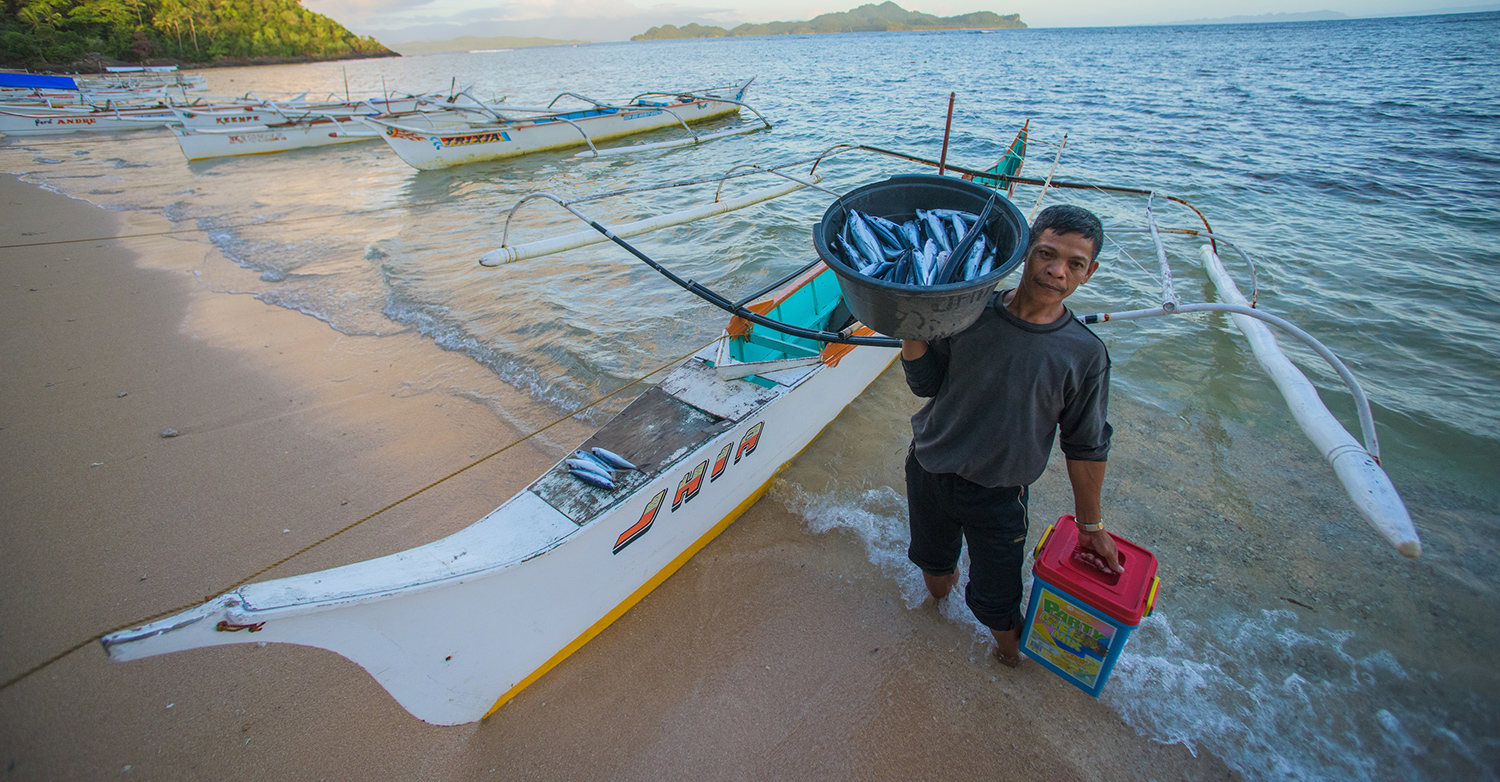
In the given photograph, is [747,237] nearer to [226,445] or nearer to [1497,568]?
[226,445]

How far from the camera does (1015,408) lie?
200 centimetres

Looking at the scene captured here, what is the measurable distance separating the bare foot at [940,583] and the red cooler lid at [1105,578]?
2.05 feet

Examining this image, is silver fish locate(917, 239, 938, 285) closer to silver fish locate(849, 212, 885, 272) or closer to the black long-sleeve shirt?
silver fish locate(849, 212, 885, 272)

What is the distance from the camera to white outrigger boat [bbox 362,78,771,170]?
1401 cm

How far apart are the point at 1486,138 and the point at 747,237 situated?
17.1 meters

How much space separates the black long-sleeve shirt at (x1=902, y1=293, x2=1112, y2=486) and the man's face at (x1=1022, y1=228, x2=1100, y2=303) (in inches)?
4.2

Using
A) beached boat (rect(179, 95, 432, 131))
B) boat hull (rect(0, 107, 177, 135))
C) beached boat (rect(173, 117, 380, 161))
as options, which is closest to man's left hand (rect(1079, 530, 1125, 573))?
beached boat (rect(179, 95, 432, 131))

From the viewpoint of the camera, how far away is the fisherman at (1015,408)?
1.89m

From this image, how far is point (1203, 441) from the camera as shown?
4.65 metres

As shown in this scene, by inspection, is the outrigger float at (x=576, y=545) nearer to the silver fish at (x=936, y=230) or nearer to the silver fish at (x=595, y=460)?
the silver fish at (x=595, y=460)

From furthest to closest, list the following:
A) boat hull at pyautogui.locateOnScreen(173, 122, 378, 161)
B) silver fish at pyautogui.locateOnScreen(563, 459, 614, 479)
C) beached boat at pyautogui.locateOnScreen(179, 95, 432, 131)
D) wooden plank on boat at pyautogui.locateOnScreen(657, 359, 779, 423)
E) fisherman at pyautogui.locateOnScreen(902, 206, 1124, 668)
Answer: beached boat at pyautogui.locateOnScreen(179, 95, 432, 131)
boat hull at pyautogui.locateOnScreen(173, 122, 378, 161)
wooden plank on boat at pyautogui.locateOnScreen(657, 359, 779, 423)
silver fish at pyautogui.locateOnScreen(563, 459, 614, 479)
fisherman at pyautogui.locateOnScreen(902, 206, 1124, 668)

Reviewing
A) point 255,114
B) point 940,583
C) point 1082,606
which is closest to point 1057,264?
point 1082,606

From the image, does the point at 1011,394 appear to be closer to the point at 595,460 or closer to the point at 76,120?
the point at 595,460

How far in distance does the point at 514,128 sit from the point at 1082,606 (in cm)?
1686
